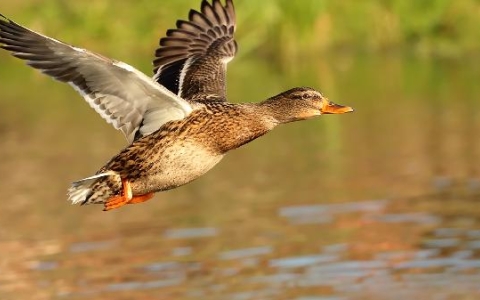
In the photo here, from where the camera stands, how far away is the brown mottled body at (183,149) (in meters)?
9.07

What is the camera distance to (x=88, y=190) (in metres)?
9.30

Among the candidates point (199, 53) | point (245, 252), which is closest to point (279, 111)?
point (199, 53)

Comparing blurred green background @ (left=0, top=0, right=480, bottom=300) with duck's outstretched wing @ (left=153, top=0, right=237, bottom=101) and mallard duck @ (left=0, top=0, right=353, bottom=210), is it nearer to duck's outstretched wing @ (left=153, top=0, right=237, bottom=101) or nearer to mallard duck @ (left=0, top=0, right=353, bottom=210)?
duck's outstretched wing @ (left=153, top=0, right=237, bottom=101)

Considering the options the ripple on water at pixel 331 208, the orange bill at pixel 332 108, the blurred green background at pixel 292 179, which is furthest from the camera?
the ripple on water at pixel 331 208

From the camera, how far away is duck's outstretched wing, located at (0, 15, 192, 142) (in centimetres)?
885

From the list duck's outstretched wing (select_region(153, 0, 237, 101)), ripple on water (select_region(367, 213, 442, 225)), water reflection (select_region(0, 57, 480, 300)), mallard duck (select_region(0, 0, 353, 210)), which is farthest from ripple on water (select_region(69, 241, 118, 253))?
mallard duck (select_region(0, 0, 353, 210))

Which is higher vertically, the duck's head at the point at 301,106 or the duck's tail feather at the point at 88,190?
the duck's head at the point at 301,106

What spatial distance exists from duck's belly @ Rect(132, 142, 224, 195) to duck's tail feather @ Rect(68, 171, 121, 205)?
33cm

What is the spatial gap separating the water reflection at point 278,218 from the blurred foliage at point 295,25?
4.48 m

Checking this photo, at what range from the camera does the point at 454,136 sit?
56.7ft

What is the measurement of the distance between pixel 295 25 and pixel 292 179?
9.63m

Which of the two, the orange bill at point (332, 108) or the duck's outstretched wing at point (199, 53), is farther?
the duck's outstretched wing at point (199, 53)

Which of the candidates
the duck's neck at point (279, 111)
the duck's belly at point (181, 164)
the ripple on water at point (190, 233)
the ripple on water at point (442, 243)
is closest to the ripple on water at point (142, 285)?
the ripple on water at point (190, 233)

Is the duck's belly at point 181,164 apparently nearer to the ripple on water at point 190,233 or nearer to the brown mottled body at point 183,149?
the brown mottled body at point 183,149
